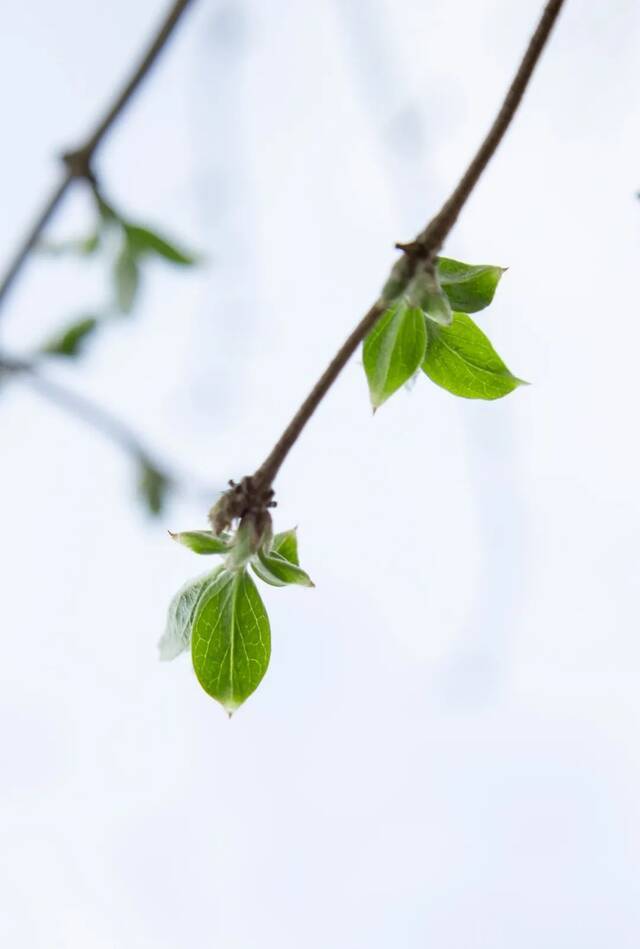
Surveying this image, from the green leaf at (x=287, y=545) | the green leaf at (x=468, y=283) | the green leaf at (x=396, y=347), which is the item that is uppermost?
the green leaf at (x=468, y=283)

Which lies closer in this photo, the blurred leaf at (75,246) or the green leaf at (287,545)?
the green leaf at (287,545)

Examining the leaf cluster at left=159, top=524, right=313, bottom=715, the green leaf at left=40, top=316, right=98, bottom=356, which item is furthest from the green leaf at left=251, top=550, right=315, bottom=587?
the green leaf at left=40, top=316, right=98, bottom=356

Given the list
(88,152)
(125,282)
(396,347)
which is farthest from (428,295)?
(125,282)

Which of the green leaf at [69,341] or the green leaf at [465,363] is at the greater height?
the green leaf at [465,363]

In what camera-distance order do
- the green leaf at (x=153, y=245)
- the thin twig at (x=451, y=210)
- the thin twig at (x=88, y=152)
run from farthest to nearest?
the green leaf at (x=153, y=245) < the thin twig at (x=88, y=152) < the thin twig at (x=451, y=210)

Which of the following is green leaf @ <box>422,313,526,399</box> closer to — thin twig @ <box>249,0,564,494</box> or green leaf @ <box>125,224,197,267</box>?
thin twig @ <box>249,0,564,494</box>

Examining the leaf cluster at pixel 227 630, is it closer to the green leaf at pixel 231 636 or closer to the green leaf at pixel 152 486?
the green leaf at pixel 231 636

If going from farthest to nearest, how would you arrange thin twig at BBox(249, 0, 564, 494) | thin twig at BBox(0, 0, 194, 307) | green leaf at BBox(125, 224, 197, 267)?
1. green leaf at BBox(125, 224, 197, 267)
2. thin twig at BBox(0, 0, 194, 307)
3. thin twig at BBox(249, 0, 564, 494)

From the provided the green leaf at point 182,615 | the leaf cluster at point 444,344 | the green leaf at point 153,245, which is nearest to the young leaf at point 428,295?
the leaf cluster at point 444,344
